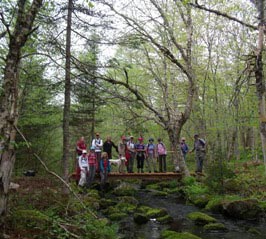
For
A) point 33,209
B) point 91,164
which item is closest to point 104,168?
point 91,164

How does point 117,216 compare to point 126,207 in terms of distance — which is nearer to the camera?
point 117,216

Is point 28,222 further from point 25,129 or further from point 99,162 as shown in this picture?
point 25,129

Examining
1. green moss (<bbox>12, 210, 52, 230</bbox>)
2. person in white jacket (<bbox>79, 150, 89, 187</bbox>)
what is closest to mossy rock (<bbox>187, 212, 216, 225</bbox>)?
person in white jacket (<bbox>79, 150, 89, 187</bbox>)

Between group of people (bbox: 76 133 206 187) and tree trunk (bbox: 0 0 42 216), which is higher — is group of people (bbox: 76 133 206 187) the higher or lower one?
the lower one

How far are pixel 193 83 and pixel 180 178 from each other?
15.6 ft

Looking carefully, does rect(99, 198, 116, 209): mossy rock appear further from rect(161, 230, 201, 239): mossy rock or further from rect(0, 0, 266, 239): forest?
rect(161, 230, 201, 239): mossy rock

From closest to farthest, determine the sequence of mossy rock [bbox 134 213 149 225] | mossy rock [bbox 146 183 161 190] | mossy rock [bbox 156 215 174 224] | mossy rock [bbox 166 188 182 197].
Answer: mossy rock [bbox 134 213 149 225]
mossy rock [bbox 156 215 174 224]
mossy rock [bbox 166 188 182 197]
mossy rock [bbox 146 183 161 190]

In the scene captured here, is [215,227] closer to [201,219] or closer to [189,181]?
[201,219]

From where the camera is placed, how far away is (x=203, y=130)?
21656mm

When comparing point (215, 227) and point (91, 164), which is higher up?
point (91, 164)

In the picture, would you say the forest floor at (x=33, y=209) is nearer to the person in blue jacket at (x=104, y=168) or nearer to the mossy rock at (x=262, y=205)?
the mossy rock at (x=262, y=205)

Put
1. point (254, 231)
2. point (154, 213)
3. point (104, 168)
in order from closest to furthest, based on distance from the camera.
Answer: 1. point (254, 231)
2. point (154, 213)
3. point (104, 168)

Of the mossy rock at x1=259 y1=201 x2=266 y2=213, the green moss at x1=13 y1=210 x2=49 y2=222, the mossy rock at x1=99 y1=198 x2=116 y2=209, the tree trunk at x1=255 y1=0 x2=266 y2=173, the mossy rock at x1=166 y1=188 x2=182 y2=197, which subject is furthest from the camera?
the mossy rock at x1=166 y1=188 x2=182 y2=197

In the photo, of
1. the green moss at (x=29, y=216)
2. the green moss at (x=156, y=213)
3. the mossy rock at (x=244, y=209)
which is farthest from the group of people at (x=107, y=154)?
the green moss at (x=29, y=216)
